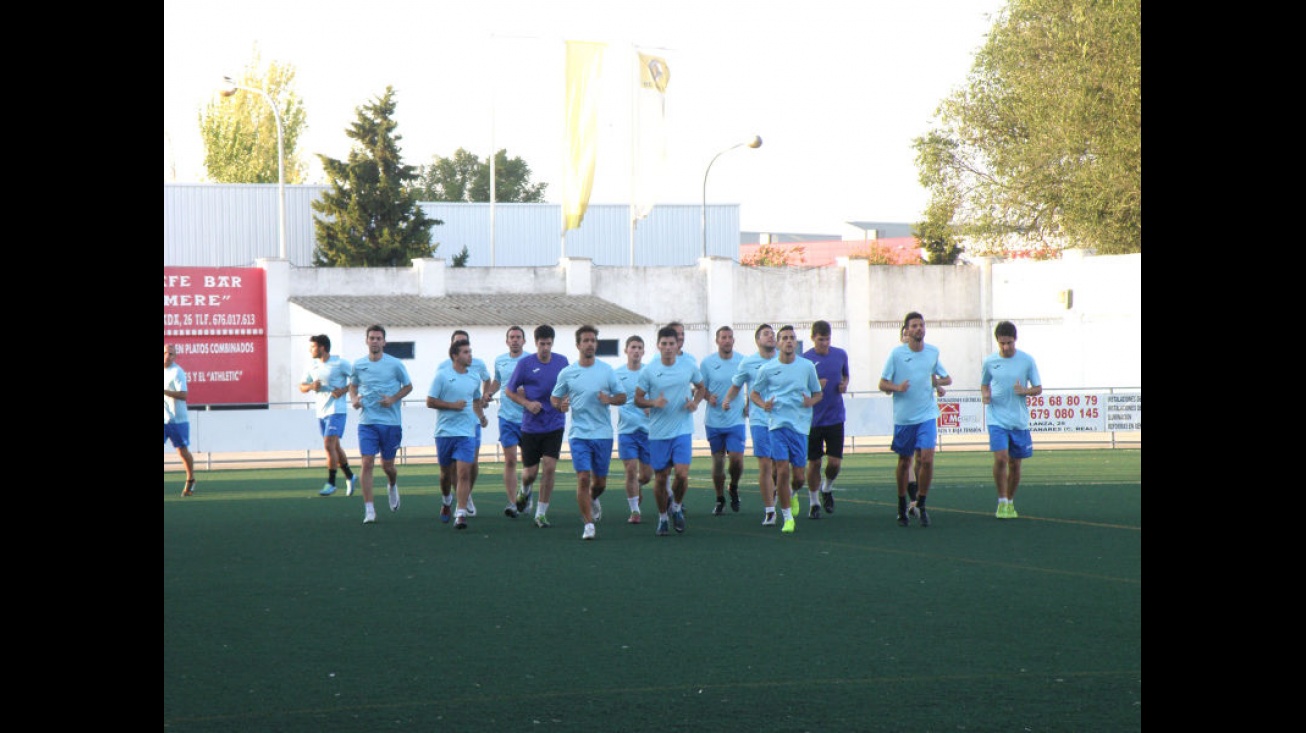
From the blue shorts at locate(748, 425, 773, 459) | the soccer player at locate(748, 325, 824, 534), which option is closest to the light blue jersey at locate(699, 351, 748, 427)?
the blue shorts at locate(748, 425, 773, 459)

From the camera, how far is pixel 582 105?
38.8 metres

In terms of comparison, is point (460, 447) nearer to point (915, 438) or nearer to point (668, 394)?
point (668, 394)

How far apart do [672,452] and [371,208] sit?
4185 cm

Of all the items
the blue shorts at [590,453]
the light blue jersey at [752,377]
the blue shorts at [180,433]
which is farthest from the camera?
the blue shorts at [180,433]

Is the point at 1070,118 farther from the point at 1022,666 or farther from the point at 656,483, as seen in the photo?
the point at 1022,666

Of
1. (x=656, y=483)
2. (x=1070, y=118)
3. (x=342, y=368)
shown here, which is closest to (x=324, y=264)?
(x=1070, y=118)

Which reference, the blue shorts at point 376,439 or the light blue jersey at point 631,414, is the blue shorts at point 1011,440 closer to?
the light blue jersey at point 631,414

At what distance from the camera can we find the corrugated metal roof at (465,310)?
39.1m

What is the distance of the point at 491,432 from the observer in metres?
29.3

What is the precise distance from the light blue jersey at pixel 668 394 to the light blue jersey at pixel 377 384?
287cm

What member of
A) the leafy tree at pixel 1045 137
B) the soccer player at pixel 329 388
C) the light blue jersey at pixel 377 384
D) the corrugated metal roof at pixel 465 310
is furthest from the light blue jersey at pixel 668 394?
the leafy tree at pixel 1045 137

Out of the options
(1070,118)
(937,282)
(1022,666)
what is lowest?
(1022,666)
